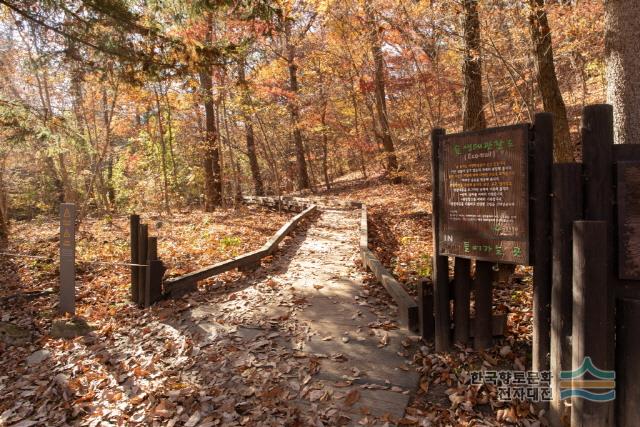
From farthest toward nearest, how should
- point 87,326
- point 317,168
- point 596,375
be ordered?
point 317,168
point 87,326
point 596,375

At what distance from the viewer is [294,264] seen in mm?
8539

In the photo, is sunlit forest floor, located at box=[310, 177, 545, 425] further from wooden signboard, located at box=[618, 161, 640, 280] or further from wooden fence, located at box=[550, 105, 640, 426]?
wooden signboard, located at box=[618, 161, 640, 280]

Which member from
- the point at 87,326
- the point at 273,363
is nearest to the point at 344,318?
the point at 273,363

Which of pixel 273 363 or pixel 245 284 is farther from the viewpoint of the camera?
pixel 245 284

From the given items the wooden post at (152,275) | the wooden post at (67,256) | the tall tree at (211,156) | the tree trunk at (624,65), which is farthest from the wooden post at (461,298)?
the tall tree at (211,156)

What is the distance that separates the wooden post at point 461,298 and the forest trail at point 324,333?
0.60 meters

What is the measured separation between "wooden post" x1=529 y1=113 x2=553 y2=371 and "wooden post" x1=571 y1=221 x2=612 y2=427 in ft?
1.46

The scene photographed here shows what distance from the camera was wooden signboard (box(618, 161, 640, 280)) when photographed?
9.79 ft

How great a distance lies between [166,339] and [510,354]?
4219 millimetres

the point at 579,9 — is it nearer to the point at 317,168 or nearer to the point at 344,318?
the point at 344,318

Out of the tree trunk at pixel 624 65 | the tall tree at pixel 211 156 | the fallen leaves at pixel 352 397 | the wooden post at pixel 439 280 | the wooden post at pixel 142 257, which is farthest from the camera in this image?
the tall tree at pixel 211 156

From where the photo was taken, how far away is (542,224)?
3451 millimetres

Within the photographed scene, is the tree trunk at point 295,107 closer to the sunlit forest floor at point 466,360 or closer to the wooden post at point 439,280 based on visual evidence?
the sunlit forest floor at point 466,360

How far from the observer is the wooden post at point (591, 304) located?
291 cm
